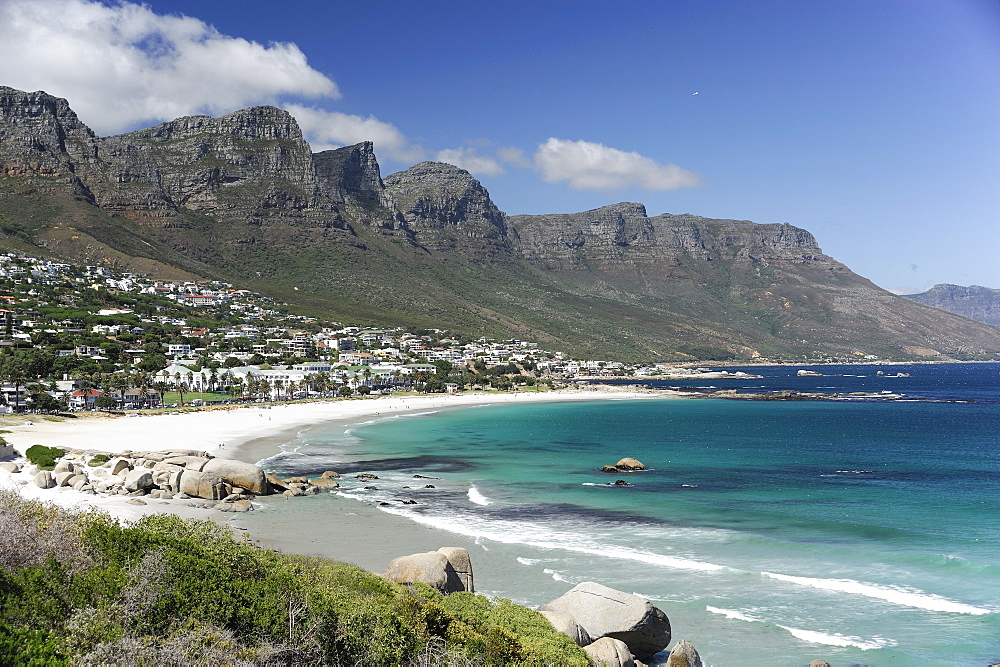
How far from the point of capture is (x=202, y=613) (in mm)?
11852

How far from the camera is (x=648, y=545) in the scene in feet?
91.5

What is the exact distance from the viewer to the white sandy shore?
31.8m

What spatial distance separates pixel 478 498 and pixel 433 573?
19.5 m

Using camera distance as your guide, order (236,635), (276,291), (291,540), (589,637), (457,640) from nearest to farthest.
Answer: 1. (236,635)
2. (457,640)
3. (589,637)
4. (291,540)
5. (276,291)

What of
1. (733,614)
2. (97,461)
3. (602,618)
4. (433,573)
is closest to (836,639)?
(733,614)

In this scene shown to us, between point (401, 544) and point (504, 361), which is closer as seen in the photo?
point (401, 544)

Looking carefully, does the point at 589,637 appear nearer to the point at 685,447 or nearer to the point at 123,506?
the point at 123,506

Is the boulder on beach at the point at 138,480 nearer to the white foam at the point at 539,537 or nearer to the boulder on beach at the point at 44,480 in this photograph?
the boulder on beach at the point at 44,480

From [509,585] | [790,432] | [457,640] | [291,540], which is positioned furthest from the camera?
[790,432]

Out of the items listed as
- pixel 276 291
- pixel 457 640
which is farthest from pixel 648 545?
pixel 276 291

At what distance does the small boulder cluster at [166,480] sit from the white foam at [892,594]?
82.2 ft

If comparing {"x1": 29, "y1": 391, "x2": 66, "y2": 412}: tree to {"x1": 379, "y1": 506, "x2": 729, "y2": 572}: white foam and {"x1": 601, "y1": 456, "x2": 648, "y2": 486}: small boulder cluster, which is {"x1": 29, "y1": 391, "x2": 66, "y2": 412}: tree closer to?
{"x1": 379, "y1": 506, "x2": 729, "y2": 572}: white foam

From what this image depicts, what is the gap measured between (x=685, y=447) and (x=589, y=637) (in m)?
49.1

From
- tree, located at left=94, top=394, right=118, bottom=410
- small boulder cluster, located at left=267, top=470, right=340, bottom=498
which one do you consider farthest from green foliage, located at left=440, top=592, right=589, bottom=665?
tree, located at left=94, top=394, right=118, bottom=410
